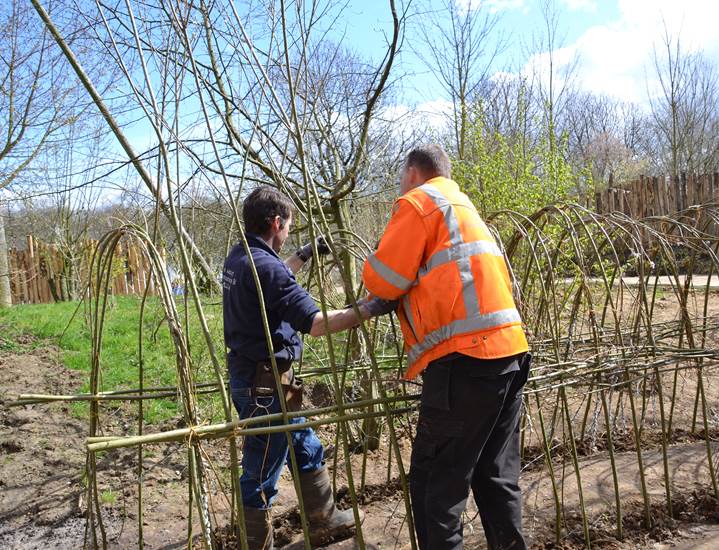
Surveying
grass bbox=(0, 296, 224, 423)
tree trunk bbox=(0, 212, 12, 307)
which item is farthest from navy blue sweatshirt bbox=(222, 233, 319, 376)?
tree trunk bbox=(0, 212, 12, 307)

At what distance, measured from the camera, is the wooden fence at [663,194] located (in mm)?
16422

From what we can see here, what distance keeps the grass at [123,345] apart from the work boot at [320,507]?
6.26 feet

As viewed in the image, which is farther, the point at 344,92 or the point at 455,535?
the point at 344,92

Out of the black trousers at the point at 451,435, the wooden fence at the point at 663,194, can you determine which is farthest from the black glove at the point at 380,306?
the wooden fence at the point at 663,194

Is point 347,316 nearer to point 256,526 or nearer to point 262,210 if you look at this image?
point 262,210

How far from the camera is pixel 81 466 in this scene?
4434mm

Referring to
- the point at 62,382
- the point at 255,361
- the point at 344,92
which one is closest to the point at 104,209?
the point at 62,382

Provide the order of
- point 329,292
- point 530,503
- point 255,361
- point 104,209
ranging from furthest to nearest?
point 104,209 < point 329,292 < point 530,503 < point 255,361

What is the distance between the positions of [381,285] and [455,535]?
976 mm

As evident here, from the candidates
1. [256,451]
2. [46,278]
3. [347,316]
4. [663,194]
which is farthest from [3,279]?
[663,194]

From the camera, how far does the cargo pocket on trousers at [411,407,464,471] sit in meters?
2.17

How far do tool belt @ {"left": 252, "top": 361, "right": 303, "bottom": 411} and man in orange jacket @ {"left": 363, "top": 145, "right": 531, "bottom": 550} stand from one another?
2.29 ft

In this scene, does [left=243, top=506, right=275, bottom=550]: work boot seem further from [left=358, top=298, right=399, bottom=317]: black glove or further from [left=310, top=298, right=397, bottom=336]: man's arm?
[left=358, top=298, right=399, bottom=317]: black glove

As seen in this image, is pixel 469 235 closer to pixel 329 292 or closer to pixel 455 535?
pixel 455 535
